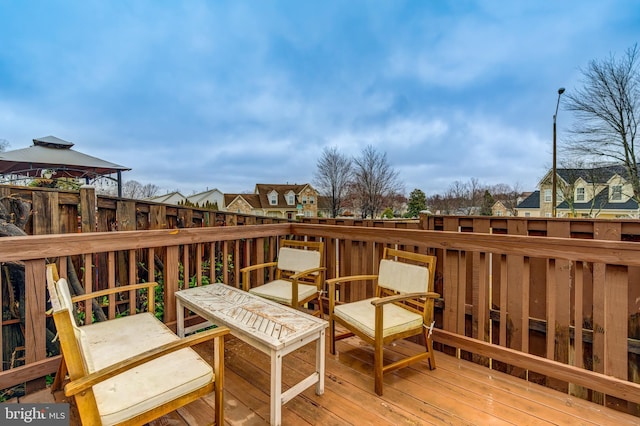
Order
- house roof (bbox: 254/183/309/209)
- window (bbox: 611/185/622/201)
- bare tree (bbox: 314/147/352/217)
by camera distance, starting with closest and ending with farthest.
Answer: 1. window (bbox: 611/185/622/201)
2. bare tree (bbox: 314/147/352/217)
3. house roof (bbox: 254/183/309/209)

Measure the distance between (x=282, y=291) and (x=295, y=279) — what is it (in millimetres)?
337

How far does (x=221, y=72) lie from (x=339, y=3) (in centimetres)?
281

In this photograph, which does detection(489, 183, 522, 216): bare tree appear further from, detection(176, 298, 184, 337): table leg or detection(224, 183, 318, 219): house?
detection(176, 298, 184, 337): table leg

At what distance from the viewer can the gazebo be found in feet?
12.6

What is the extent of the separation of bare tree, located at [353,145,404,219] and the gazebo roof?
628 inches

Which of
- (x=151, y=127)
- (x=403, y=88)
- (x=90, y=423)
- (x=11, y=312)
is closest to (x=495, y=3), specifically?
(x=403, y=88)

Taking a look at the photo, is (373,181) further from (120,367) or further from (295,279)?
(120,367)

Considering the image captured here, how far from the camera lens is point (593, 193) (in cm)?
1591

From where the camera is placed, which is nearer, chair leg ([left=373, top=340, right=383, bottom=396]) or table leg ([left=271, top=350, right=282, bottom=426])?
table leg ([left=271, top=350, right=282, bottom=426])

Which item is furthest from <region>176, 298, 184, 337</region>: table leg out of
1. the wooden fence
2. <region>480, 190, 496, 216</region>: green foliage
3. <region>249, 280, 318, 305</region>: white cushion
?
<region>480, 190, 496, 216</region>: green foliage

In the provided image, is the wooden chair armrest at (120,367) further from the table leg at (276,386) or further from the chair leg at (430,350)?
the chair leg at (430,350)

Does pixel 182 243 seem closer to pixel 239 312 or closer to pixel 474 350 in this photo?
pixel 239 312

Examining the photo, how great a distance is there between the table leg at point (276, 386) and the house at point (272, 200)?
75.5ft

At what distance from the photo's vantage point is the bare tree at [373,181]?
18.9m
